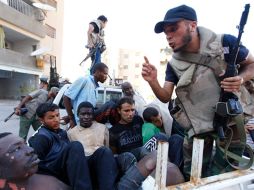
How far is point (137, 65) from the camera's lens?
57.3 metres

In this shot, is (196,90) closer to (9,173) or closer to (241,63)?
(241,63)

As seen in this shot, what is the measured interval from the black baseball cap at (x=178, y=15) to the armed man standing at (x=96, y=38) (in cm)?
274

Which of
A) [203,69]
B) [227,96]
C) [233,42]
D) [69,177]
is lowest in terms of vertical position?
[69,177]

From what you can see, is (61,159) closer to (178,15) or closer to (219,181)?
(219,181)

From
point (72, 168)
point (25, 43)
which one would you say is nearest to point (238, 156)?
point (72, 168)

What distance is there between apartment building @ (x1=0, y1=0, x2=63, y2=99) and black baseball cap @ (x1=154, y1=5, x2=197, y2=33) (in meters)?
14.2

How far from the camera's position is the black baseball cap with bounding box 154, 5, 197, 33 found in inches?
74.2

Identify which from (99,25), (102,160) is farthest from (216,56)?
(99,25)

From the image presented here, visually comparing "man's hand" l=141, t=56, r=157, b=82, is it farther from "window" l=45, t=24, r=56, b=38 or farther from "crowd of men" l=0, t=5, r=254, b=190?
"window" l=45, t=24, r=56, b=38

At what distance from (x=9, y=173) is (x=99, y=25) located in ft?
11.2

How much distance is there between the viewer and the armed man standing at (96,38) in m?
4.60

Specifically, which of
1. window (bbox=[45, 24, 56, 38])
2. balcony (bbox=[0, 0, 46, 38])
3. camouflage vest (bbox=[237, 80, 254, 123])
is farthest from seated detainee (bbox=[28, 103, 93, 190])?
window (bbox=[45, 24, 56, 38])

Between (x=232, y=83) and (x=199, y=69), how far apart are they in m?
0.27

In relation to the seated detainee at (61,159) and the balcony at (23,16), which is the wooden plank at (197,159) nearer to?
the seated detainee at (61,159)
